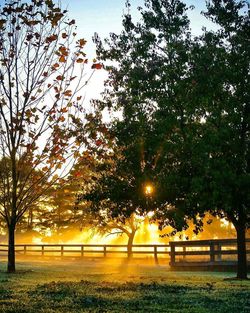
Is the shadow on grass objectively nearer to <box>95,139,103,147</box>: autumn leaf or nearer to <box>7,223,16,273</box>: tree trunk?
<box>95,139,103,147</box>: autumn leaf

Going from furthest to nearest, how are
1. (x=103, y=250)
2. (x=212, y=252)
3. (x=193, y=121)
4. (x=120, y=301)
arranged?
(x=103, y=250), (x=212, y=252), (x=193, y=121), (x=120, y=301)

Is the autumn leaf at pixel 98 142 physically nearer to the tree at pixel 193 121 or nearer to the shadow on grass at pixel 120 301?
the tree at pixel 193 121

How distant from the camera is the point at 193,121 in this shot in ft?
60.6

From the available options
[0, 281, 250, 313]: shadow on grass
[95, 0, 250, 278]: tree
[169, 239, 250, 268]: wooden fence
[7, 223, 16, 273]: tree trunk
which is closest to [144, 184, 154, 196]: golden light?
[95, 0, 250, 278]: tree

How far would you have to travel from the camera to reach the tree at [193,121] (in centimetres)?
1709

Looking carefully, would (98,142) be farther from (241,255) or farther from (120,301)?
(120,301)

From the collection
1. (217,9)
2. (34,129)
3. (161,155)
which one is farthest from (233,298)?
(217,9)

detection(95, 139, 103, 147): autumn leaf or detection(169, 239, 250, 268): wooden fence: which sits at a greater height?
detection(95, 139, 103, 147): autumn leaf

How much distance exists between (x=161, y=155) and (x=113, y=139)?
283cm

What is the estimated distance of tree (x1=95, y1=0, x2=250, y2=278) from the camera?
56.1 feet

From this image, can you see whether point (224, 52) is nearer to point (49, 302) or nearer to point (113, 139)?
point (113, 139)

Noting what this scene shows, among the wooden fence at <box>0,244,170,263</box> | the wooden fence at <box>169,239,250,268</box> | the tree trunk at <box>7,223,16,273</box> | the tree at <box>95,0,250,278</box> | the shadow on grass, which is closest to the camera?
the shadow on grass

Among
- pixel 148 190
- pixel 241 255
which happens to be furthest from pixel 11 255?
pixel 241 255

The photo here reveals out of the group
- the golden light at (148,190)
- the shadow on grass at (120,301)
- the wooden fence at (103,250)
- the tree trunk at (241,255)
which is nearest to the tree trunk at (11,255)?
the golden light at (148,190)
